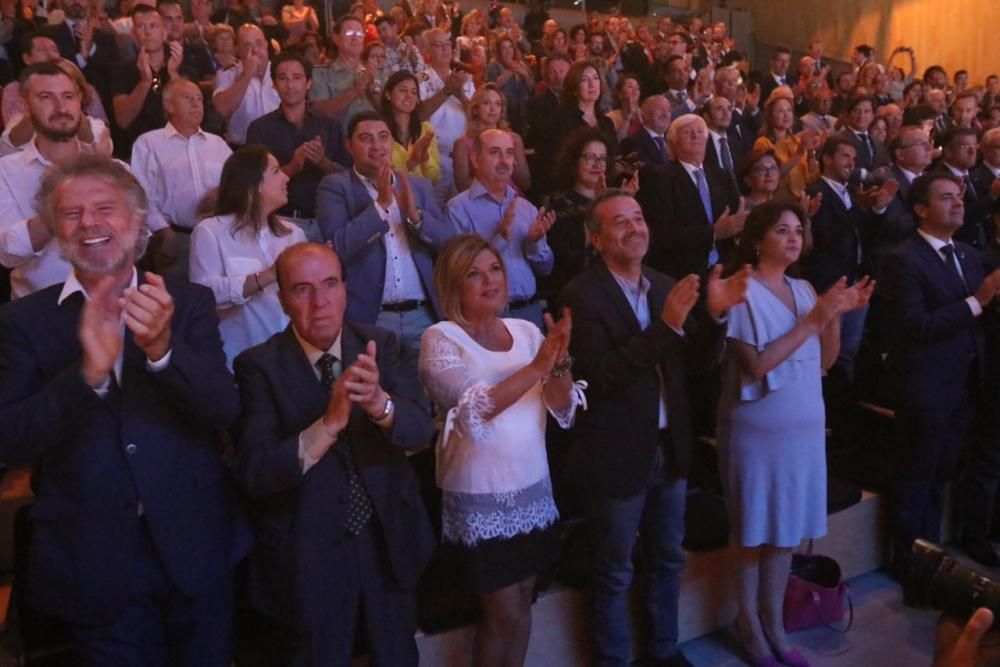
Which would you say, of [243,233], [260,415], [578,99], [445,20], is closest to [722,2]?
[445,20]

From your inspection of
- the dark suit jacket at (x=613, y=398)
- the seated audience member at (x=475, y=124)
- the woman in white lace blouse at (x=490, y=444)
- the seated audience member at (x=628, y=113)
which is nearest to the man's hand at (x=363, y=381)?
the woman in white lace blouse at (x=490, y=444)

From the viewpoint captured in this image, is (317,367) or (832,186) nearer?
(317,367)

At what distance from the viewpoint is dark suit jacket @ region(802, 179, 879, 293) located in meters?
4.64

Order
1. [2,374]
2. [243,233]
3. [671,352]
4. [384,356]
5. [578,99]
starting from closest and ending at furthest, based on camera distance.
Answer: [2,374] < [384,356] < [671,352] < [243,233] < [578,99]

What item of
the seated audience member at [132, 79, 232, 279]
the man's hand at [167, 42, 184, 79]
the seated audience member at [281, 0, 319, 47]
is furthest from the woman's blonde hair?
the seated audience member at [281, 0, 319, 47]

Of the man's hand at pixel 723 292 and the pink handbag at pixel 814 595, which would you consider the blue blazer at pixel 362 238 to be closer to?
the man's hand at pixel 723 292

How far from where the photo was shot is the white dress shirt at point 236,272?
117 inches

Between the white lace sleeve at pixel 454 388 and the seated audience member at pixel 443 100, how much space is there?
253cm

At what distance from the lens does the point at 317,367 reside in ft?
6.82

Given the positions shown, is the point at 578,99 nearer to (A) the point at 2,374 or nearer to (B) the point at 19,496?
(B) the point at 19,496

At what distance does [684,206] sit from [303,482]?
2704mm

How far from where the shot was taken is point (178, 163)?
3822 mm

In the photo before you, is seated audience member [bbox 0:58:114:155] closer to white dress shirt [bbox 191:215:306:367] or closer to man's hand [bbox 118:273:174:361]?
white dress shirt [bbox 191:215:306:367]

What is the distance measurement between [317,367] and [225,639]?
649 millimetres
